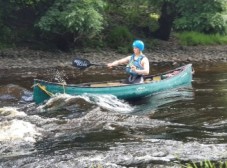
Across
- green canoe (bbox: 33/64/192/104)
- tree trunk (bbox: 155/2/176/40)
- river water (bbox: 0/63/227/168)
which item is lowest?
river water (bbox: 0/63/227/168)

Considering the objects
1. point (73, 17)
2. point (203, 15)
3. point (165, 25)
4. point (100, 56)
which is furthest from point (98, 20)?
point (165, 25)

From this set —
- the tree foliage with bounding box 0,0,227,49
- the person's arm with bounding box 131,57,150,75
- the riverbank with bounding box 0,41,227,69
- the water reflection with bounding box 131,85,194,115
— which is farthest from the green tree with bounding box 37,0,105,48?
the person's arm with bounding box 131,57,150,75

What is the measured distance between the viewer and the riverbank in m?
19.2

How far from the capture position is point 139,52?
13.4 m

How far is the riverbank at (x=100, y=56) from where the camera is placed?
19.2m

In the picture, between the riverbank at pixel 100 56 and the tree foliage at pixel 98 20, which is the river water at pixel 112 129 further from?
the tree foliage at pixel 98 20

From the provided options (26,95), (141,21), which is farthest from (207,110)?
(141,21)

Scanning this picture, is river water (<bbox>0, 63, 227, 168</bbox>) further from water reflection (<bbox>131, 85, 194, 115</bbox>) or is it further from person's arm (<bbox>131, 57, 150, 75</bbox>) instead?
person's arm (<bbox>131, 57, 150, 75</bbox>)

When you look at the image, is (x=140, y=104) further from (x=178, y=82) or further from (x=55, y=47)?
(x=55, y=47)

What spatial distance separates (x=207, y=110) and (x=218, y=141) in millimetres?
2989

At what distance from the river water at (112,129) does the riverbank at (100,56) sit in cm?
404

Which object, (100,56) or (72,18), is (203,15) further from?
(72,18)

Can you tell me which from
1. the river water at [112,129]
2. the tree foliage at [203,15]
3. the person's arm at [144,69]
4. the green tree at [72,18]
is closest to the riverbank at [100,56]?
the green tree at [72,18]

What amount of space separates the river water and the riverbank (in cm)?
404
